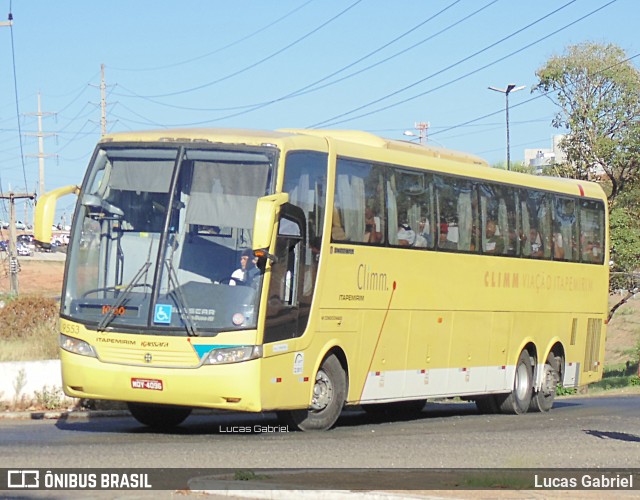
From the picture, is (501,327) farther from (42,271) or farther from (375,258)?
(42,271)

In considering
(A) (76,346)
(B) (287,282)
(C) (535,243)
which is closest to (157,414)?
(A) (76,346)

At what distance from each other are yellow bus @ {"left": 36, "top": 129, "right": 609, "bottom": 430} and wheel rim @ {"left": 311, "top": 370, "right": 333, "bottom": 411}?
0.02m

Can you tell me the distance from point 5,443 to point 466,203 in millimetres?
9022

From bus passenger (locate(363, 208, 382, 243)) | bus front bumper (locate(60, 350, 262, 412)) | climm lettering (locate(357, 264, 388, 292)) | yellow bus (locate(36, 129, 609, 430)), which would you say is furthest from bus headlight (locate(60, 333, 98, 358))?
bus passenger (locate(363, 208, 382, 243))

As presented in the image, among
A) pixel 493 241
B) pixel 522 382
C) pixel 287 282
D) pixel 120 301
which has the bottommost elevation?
pixel 522 382

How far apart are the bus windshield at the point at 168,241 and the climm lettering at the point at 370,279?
8.61 ft

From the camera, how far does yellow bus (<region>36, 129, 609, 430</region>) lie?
15.0 m

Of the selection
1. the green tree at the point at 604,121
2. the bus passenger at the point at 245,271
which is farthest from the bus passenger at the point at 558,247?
the green tree at the point at 604,121

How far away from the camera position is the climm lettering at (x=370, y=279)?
17.5 meters

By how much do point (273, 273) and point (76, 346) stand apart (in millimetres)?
2562

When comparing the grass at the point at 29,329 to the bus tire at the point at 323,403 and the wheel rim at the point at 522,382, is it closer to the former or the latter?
the wheel rim at the point at 522,382

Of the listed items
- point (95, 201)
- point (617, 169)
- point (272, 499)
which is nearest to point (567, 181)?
point (95, 201)

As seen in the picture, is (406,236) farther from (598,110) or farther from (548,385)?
(598,110)

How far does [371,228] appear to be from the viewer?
1773cm
